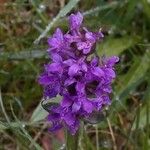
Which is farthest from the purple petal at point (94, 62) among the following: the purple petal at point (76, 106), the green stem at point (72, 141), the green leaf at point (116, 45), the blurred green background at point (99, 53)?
the green leaf at point (116, 45)

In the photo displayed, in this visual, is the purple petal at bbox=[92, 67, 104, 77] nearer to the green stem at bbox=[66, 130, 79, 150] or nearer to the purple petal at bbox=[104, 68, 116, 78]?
the purple petal at bbox=[104, 68, 116, 78]

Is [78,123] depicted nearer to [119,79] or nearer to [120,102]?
[120,102]

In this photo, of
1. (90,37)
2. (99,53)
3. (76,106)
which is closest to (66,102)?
(76,106)

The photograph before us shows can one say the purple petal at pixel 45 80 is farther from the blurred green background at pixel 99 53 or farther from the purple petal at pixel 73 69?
the blurred green background at pixel 99 53

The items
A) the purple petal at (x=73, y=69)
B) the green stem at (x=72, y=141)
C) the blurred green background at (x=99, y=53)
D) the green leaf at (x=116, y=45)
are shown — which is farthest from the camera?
the green leaf at (x=116, y=45)

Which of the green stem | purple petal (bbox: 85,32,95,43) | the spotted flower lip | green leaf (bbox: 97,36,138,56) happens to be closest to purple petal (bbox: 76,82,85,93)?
the spotted flower lip

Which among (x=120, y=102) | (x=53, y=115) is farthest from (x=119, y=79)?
(x=53, y=115)
